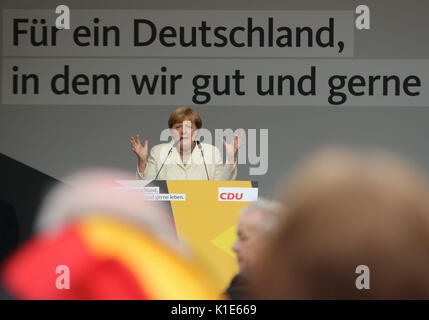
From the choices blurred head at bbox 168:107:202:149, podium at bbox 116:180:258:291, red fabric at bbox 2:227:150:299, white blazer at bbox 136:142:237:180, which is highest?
blurred head at bbox 168:107:202:149

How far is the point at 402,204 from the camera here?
16.7 inches

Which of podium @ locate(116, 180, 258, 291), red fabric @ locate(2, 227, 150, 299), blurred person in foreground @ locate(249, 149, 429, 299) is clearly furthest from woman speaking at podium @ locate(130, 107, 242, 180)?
blurred person in foreground @ locate(249, 149, 429, 299)

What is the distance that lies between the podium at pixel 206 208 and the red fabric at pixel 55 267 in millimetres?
374

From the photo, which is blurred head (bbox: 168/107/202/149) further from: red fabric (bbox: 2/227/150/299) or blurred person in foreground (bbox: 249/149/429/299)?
blurred person in foreground (bbox: 249/149/429/299)

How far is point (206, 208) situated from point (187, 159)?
601 mm

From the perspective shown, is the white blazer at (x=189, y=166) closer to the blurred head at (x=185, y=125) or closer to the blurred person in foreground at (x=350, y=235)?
the blurred head at (x=185, y=125)

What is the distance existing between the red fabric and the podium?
37 centimetres

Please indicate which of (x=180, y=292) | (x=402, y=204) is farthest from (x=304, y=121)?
(x=402, y=204)

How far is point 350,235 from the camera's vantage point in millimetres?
417

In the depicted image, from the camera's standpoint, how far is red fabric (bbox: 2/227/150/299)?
7.86ft

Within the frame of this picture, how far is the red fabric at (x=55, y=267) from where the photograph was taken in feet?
7.86
